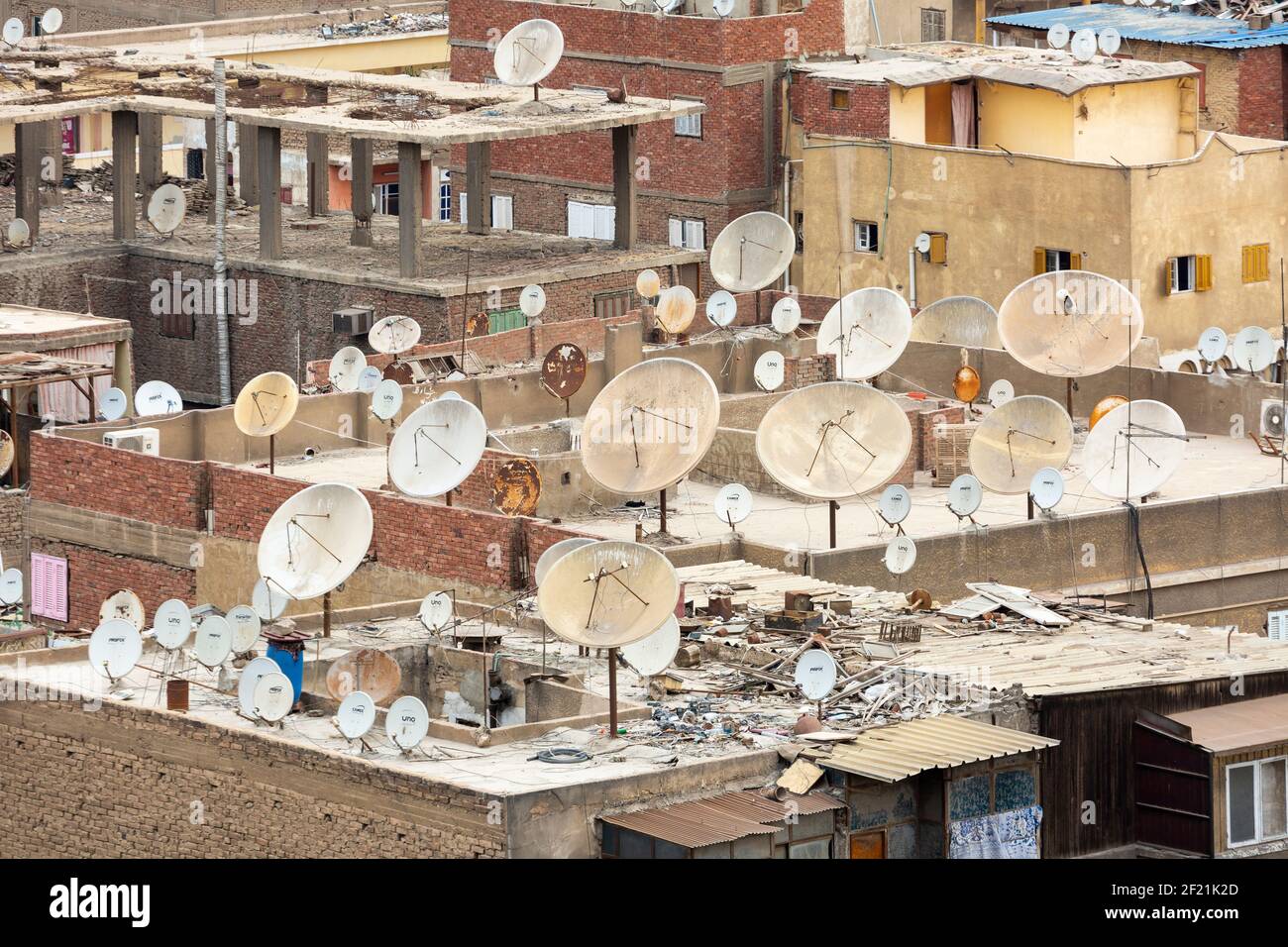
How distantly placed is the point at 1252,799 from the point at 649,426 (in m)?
11.5

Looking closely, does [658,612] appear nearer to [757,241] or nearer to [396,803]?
[396,803]

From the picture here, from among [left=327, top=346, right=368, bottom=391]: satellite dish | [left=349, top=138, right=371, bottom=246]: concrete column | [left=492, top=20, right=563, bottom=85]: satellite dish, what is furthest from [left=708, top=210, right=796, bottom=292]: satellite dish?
[left=349, top=138, right=371, bottom=246]: concrete column

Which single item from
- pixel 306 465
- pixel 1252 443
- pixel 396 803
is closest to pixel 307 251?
pixel 306 465

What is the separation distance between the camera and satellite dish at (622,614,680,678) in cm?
4131

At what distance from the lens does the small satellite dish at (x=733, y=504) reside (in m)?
51.8

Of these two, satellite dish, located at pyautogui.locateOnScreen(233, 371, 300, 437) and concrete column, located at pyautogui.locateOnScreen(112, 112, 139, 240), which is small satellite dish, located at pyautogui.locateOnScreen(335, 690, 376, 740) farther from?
concrete column, located at pyautogui.locateOnScreen(112, 112, 139, 240)

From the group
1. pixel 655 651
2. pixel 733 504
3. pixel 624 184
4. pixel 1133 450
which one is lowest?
pixel 655 651

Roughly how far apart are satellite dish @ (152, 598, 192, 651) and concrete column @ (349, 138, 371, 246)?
3157cm

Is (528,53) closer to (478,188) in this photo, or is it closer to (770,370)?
(478,188)

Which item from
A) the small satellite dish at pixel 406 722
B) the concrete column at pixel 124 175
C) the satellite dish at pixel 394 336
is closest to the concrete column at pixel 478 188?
the concrete column at pixel 124 175

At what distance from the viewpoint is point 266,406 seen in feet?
184

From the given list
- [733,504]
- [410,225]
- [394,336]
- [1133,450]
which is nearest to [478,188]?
[410,225]

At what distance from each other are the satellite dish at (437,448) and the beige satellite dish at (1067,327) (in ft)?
40.1

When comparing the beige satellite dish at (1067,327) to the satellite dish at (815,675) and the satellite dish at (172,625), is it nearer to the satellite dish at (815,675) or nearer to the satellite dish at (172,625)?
the satellite dish at (815,675)
